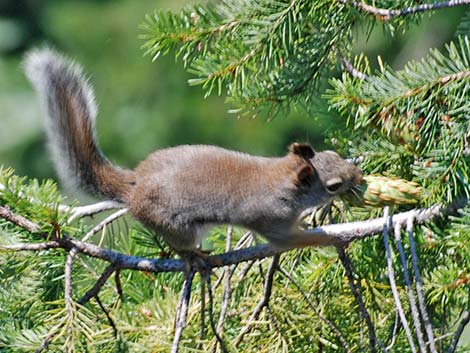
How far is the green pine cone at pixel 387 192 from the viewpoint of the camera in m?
1.60

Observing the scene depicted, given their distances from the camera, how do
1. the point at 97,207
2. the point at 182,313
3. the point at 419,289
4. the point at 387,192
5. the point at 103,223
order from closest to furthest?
the point at 419,289
the point at 182,313
the point at 387,192
the point at 103,223
the point at 97,207

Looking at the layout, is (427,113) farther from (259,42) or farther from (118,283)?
(118,283)

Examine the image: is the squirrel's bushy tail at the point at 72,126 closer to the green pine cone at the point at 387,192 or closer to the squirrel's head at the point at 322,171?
the squirrel's head at the point at 322,171

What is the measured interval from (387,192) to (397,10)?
0.99 feet

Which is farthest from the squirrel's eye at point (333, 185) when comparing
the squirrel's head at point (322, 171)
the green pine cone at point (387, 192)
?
the green pine cone at point (387, 192)

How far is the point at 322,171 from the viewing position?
2016 mm

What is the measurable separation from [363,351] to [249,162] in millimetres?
564

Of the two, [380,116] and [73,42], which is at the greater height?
[73,42]

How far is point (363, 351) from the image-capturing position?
5.59ft

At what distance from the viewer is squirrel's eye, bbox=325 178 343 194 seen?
6.14ft

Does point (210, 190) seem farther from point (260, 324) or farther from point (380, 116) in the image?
point (380, 116)

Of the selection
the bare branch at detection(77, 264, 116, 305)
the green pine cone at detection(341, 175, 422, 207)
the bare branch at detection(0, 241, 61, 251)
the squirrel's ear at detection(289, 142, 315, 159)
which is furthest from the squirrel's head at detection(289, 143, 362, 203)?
the bare branch at detection(0, 241, 61, 251)

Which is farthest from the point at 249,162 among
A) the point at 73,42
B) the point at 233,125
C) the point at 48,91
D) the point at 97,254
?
the point at 73,42

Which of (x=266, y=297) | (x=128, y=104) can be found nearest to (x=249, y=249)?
(x=266, y=297)
